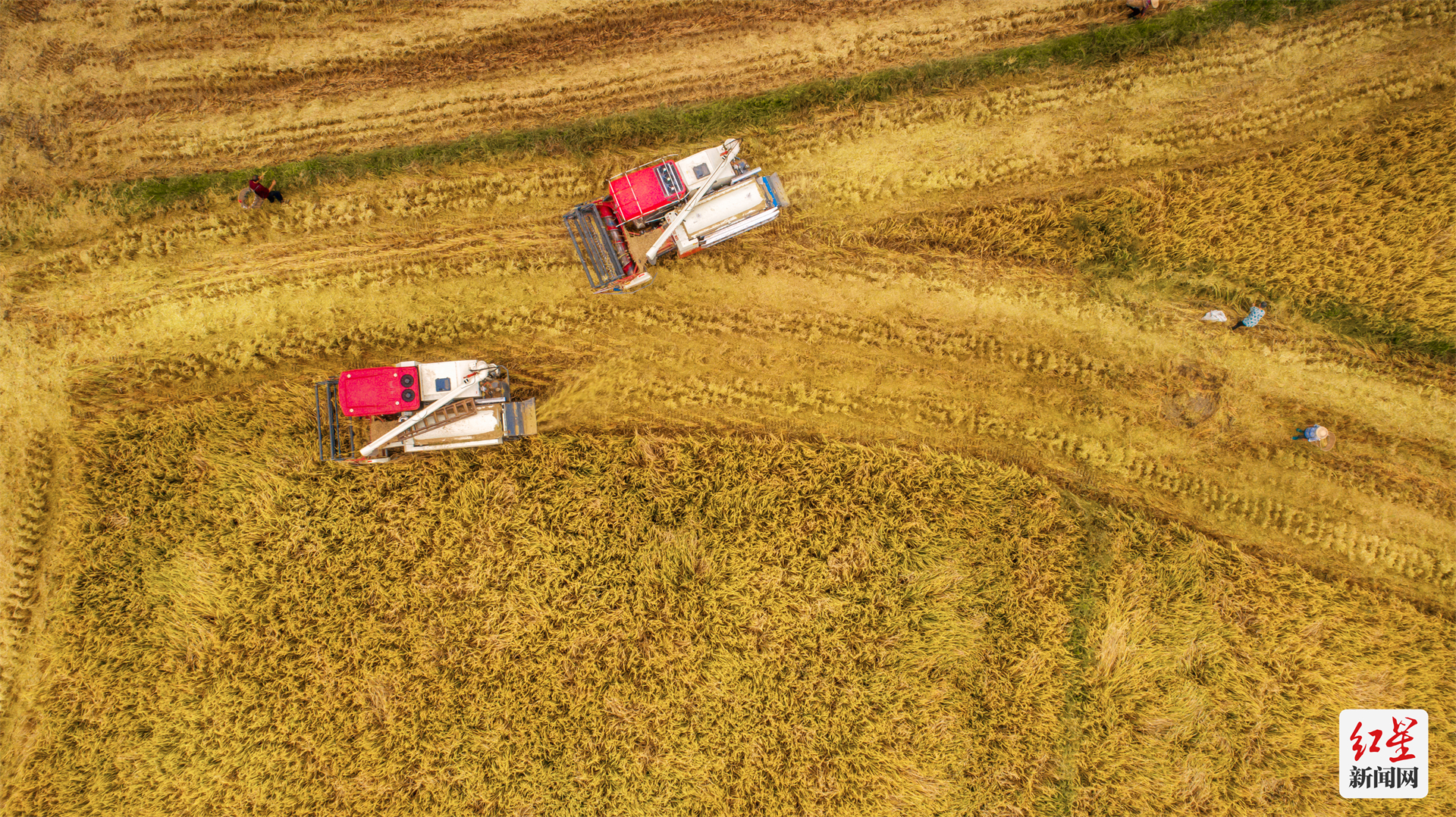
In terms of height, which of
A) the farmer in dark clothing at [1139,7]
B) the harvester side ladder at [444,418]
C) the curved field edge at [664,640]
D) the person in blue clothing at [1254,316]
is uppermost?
the farmer in dark clothing at [1139,7]

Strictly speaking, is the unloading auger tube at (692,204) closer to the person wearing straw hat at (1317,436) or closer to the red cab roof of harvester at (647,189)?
the red cab roof of harvester at (647,189)

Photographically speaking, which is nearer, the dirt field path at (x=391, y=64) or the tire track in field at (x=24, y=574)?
the tire track in field at (x=24, y=574)

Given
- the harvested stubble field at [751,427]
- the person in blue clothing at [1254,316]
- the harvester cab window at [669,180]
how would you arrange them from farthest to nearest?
the person in blue clothing at [1254,316], the harvested stubble field at [751,427], the harvester cab window at [669,180]

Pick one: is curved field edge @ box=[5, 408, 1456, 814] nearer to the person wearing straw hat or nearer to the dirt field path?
the person wearing straw hat

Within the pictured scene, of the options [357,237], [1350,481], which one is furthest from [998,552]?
[357,237]

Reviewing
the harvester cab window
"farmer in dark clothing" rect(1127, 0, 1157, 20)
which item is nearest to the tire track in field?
the harvester cab window

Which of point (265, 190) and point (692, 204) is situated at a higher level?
point (265, 190)

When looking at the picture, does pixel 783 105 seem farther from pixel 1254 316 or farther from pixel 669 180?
pixel 1254 316

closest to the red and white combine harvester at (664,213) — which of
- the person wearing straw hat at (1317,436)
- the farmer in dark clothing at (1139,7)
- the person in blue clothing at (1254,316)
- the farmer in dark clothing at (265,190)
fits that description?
the farmer in dark clothing at (265,190)

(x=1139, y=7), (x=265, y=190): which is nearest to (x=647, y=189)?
(x=265, y=190)
